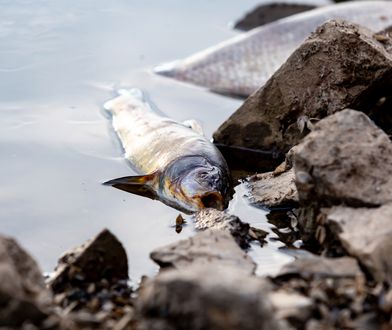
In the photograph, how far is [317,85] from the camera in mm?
5504

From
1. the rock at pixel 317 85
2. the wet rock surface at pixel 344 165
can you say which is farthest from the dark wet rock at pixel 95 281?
the rock at pixel 317 85

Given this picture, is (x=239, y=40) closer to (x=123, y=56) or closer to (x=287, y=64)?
(x=123, y=56)

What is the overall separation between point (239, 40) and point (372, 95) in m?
3.51

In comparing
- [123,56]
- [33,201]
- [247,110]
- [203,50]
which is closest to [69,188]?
[33,201]

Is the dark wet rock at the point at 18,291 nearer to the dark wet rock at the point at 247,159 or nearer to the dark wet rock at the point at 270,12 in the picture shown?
the dark wet rock at the point at 247,159

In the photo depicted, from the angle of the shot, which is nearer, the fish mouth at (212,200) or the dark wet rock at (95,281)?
the dark wet rock at (95,281)

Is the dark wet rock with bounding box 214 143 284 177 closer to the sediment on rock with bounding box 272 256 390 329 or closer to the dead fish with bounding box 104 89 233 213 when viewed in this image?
the dead fish with bounding box 104 89 233 213

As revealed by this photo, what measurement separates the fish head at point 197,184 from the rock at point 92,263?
1108mm

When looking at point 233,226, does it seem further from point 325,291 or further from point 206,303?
point 206,303

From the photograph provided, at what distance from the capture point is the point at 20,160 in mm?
5527

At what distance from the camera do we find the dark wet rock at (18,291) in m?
2.97

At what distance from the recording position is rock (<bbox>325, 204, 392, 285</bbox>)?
352cm

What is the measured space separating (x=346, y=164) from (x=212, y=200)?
115cm

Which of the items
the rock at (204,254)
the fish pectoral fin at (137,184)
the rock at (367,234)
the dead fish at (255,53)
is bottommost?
the dead fish at (255,53)
